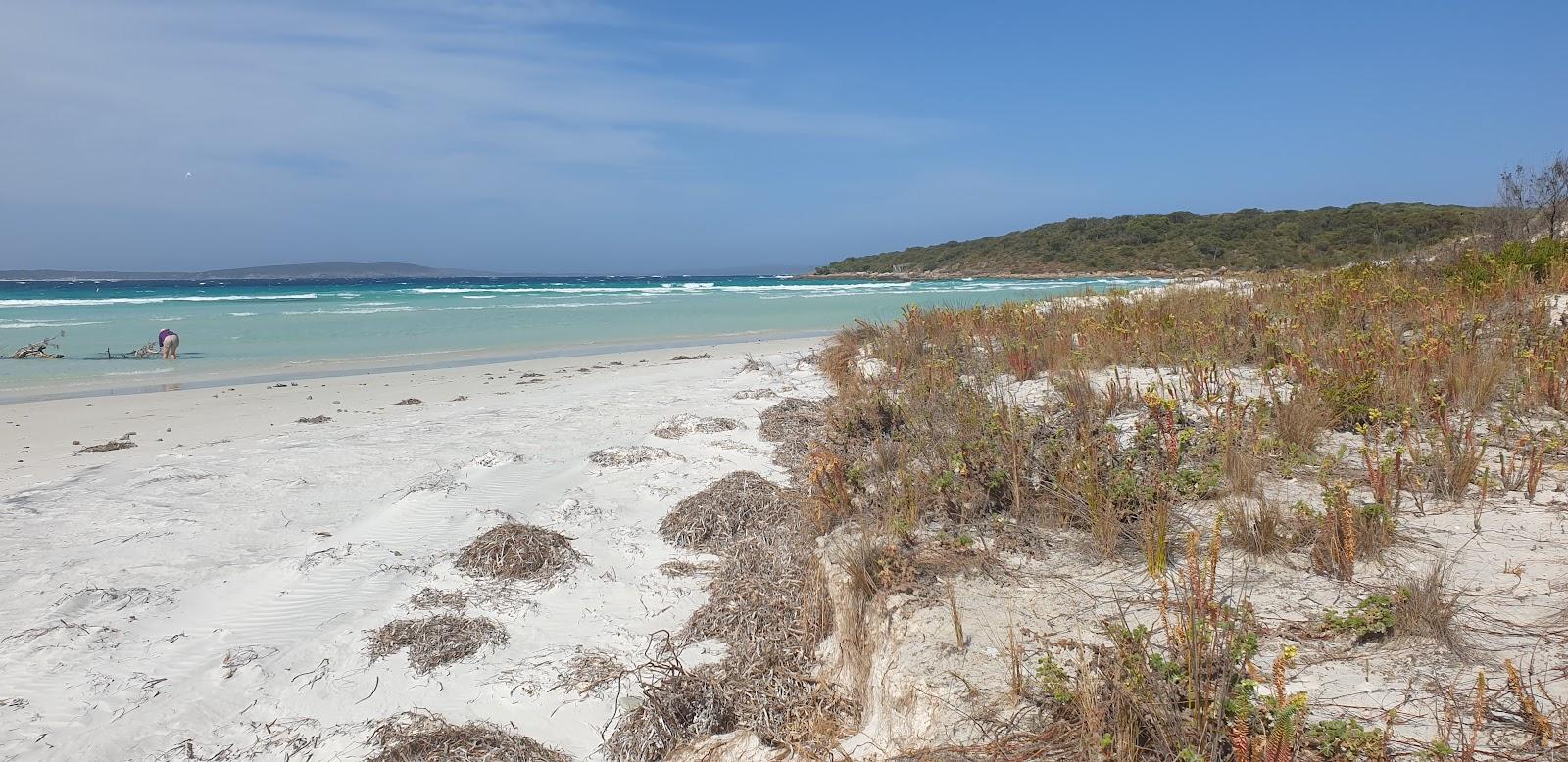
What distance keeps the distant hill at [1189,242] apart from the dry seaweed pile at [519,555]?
98.3ft

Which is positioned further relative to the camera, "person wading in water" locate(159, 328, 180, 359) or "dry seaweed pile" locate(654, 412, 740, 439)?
"person wading in water" locate(159, 328, 180, 359)

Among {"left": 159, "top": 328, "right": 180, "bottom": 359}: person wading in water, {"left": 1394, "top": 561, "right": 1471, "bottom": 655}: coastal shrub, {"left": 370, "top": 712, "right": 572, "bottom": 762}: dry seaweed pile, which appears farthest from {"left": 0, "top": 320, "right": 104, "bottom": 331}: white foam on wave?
{"left": 1394, "top": 561, "right": 1471, "bottom": 655}: coastal shrub

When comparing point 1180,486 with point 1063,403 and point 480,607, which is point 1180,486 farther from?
point 480,607

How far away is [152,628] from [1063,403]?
4892 millimetres

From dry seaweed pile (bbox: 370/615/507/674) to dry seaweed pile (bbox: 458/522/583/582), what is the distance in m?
0.48

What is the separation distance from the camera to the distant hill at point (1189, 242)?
3475 cm

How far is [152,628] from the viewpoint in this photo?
3.39 metres

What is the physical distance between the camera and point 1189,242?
4603 cm

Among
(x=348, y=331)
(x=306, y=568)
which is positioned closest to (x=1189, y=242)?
(x=348, y=331)

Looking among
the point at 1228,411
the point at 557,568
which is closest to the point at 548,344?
the point at 557,568

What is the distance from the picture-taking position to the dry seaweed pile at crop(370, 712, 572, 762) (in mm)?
2604

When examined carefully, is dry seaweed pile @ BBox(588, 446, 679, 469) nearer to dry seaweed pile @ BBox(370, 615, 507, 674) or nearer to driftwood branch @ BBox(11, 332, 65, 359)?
dry seaweed pile @ BBox(370, 615, 507, 674)

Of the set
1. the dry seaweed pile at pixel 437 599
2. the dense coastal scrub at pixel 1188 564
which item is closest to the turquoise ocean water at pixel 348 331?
the dense coastal scrub at pixel 1188 564

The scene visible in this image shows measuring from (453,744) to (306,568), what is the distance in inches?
75.2
